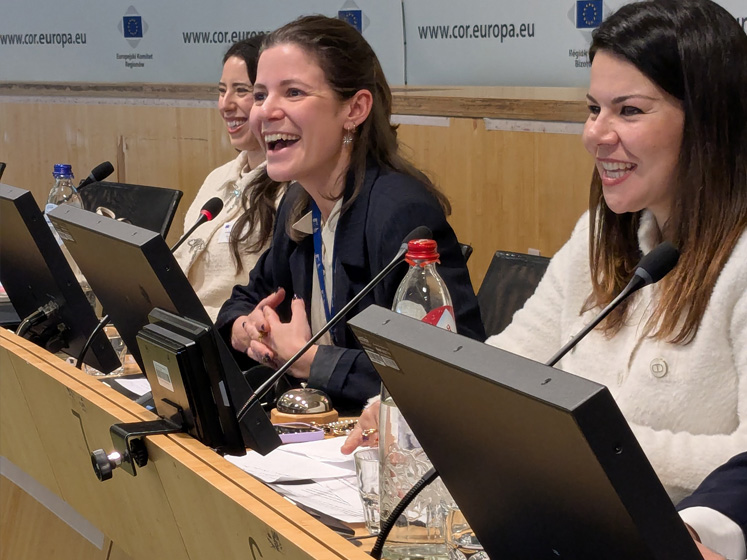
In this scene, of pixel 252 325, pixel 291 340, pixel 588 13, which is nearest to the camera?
pixel 291 340

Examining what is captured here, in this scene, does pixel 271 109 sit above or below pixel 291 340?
above

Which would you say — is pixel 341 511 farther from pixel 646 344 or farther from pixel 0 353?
pixel 0 353

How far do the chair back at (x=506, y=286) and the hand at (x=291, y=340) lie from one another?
1.44 feet

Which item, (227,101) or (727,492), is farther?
(227,101)

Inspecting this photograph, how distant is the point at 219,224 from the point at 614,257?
5.21 ft

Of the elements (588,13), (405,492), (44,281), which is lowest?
(405,492)

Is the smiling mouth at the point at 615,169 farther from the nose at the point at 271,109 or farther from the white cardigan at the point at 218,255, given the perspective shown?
the white cardigan at the point at 218,255

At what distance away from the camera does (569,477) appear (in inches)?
30.8

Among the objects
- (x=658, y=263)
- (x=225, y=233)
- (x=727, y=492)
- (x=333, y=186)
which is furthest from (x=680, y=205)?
(x=225, y=233)

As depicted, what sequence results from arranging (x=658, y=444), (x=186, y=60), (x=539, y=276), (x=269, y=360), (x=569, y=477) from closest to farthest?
(x=569, y=477) → (x=658, y=444) → (x=269, y=360) → (x=539, y=276) → (x=186, y=60)

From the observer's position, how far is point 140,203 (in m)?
3.35

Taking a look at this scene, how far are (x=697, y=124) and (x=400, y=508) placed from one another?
73cm

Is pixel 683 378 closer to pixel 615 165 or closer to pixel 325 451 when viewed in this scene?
pixel 615 165

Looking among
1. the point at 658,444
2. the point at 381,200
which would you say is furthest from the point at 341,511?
the point at 381,200
